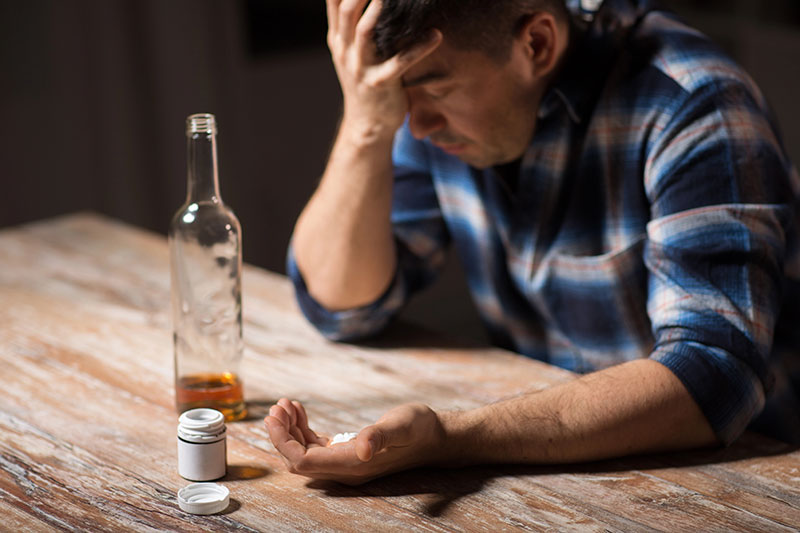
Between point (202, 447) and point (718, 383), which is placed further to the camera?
point (718, 383)

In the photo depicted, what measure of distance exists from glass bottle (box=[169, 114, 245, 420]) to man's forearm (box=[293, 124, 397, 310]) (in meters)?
0.29

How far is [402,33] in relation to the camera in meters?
1.33

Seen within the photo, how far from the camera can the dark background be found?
334cm

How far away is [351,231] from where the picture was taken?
1591 mm

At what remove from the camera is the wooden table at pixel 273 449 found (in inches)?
41.1

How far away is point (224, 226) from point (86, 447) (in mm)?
311

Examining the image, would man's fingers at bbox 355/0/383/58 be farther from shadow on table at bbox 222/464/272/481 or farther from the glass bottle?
shadow on table at bbox 222/464/272/481

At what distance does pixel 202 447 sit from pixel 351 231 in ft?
1.85

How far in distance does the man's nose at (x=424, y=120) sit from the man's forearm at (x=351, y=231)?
0.28ft

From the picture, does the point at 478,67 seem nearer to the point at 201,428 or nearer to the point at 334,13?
the point at 334,13

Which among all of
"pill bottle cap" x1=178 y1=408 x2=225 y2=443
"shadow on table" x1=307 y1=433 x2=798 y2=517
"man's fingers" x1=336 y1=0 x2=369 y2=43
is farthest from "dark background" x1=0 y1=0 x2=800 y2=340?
"shadow on table" x1=307 y1=433 x2=798 y2=517

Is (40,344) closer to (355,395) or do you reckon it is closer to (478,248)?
(355,395)

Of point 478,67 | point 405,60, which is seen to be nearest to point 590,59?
point 478,67

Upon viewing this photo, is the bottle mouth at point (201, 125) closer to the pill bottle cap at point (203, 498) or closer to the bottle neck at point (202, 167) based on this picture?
the bottle neck at point (202, 167)
